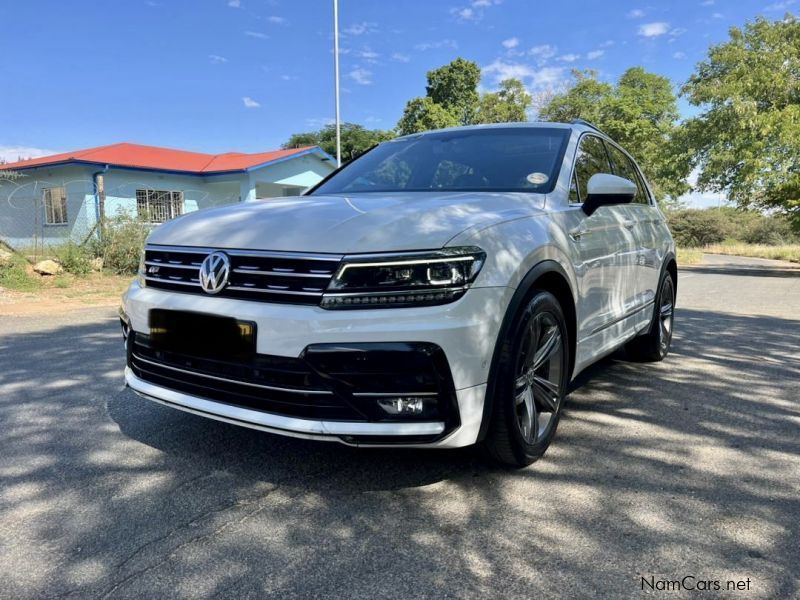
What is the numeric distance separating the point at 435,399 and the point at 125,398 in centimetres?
253

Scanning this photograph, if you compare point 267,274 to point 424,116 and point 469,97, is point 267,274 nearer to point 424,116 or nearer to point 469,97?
point 424,116

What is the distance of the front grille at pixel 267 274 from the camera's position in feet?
7.48

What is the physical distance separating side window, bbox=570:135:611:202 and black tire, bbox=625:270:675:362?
52.4 inches

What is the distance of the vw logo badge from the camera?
A: 8.09ft

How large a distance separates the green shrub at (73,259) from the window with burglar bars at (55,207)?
23.8 ft

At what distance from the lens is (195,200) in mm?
20578

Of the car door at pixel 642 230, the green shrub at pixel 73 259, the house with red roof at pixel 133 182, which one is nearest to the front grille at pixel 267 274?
the car door at pixel 642 230

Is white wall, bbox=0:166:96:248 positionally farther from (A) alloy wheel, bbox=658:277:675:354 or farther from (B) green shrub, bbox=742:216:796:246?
(B) green shrub, bbox=742:216:796:246

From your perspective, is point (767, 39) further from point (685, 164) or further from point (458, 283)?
point (458, 283)

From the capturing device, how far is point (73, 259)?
1194cm

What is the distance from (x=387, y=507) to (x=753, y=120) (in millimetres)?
21219

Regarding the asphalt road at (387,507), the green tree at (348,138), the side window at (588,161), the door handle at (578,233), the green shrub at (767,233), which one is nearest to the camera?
the asphalt road at (387,507)

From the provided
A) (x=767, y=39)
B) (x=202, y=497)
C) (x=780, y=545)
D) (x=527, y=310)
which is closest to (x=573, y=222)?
(x=527, y=310)

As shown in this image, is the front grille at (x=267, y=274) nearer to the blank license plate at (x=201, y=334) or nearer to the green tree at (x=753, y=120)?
the blank license plate at (x=201, y=334)
